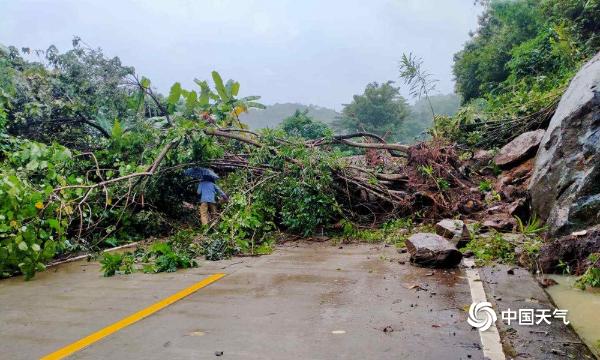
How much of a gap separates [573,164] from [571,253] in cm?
171

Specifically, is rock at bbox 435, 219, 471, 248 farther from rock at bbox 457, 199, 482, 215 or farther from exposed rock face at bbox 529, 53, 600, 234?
rock at bbox 457, 199, 482, 215

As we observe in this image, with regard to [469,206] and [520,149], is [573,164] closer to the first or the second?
[469,206]

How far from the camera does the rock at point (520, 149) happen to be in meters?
8.81

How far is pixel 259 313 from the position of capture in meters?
3.65

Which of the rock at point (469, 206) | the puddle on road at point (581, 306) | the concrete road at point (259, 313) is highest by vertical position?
the rock at point (469, 206)

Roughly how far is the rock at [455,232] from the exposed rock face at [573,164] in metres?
1.03

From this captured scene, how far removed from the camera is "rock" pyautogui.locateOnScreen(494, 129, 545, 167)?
881 cm

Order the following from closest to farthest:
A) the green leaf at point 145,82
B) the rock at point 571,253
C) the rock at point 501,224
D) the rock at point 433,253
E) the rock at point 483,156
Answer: the rock at point 571,253 → the rock at point 433,253 → the rock at point 501,224 → the green leaf at point 145,82 → the rock at point 483,156

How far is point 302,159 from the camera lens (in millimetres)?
8133

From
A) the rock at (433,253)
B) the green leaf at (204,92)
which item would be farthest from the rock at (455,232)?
the green leaf at (204,92)

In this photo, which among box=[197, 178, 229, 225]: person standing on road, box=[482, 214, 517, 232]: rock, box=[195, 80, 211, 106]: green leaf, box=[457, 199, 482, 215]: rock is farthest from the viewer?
box=[195, 80, 211, 106]: green leaf

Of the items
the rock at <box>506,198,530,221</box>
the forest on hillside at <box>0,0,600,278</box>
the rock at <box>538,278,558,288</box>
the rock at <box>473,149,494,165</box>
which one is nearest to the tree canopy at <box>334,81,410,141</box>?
the forest on hillside at <box>0,0,600,278</box>

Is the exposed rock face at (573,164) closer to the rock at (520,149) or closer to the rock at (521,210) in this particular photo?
the rock at (521,210)
